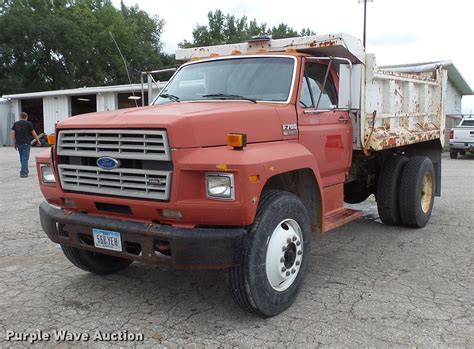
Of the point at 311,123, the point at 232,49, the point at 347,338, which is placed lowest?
the point at 347,338

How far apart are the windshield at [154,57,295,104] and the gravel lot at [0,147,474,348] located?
182cm

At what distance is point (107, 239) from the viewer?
384cm

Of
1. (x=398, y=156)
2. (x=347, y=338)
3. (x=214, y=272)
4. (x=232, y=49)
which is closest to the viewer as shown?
(x=347, y=338)

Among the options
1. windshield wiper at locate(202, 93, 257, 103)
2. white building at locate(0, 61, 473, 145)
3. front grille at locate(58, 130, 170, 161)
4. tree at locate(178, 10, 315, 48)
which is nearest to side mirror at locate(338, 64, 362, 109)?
windshield wiper at locate(202, 93, 257, 103)

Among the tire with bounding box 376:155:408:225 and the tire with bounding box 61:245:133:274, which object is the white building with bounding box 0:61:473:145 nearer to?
the tire with bounding box 376:155:408:225

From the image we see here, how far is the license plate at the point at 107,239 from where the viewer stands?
378 centimetres

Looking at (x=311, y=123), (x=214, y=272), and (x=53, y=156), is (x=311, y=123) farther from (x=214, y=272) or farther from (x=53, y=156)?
(x=53, y=156)

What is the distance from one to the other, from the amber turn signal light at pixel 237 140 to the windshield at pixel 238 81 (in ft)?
3.67

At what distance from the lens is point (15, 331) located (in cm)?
371

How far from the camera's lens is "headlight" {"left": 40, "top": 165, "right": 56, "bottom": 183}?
430cm

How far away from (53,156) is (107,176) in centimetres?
68

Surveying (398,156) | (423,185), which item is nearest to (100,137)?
(398,156)

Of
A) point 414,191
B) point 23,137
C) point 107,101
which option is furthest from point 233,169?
point 107,101

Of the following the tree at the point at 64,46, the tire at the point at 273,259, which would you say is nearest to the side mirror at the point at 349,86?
the tire at the point at 273,259
